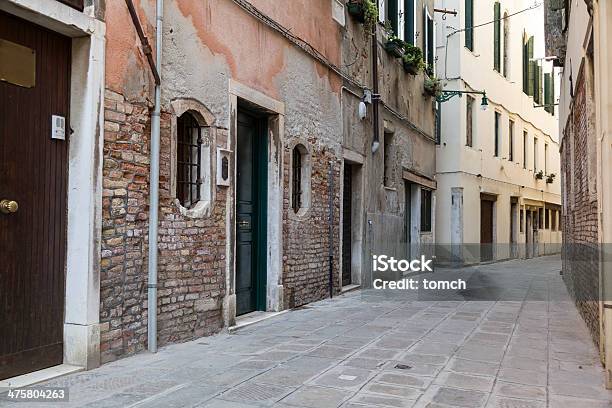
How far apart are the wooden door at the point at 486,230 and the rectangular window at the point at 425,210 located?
10.1 feet

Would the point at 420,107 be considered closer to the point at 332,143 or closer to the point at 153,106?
the point at 332,143

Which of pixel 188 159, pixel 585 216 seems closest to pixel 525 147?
pixel 585 216

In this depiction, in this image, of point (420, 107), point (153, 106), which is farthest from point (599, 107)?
point (420, 107)

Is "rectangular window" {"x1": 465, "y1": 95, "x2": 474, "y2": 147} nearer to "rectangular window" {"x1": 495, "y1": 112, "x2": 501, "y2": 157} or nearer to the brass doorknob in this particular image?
"rectangular window" {"x1": 495, "y1": 112, "x2": 501, "y2": 157}

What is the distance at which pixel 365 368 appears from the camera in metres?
4.93

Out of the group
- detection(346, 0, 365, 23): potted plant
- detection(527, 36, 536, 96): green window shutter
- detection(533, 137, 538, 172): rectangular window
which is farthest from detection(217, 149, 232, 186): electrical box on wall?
detection(533, 137, 538, 172): rectangular window

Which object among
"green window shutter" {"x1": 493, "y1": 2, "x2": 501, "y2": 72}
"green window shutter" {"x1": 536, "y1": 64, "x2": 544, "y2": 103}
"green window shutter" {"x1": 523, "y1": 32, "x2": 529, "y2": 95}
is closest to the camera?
"green window shutter" {"x1": 493, "y1": 2, "x2": 501, "y2": 72}

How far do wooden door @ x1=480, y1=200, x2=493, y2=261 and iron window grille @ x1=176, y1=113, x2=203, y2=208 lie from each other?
44.8 ft

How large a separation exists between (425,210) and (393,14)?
5.13m

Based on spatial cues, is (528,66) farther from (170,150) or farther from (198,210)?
(170,150)

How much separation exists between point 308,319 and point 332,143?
324 cm

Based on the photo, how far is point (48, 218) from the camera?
14.9 ft

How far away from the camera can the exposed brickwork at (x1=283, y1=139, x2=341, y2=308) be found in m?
7.98

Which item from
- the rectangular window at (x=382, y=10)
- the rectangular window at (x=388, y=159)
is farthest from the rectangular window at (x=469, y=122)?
the rectangular window at (x=382, y=10)
